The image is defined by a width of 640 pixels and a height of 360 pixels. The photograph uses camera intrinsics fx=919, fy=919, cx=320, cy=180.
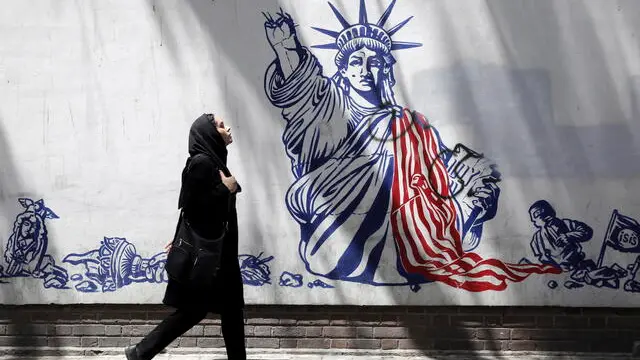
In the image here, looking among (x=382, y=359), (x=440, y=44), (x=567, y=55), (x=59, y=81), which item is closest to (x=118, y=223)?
(x=59, y=81)

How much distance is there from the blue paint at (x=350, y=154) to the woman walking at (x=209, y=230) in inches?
32.0

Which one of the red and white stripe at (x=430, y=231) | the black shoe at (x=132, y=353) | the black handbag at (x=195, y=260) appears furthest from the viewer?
the red and white stripe at (x=430, y=231)

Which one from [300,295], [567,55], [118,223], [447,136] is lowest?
[300,295]

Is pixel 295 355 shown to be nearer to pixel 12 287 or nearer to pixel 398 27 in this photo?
pixel 12 287

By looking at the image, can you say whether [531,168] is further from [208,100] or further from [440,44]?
[208,100]

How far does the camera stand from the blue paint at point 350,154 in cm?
604

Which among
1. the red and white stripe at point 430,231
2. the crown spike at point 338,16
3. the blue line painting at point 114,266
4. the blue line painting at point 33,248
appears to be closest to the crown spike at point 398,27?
the crown spike at point 338,16

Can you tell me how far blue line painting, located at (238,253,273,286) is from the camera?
614 cm

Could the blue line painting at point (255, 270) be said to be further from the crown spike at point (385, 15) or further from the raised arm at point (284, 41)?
the crown spike at point (385, 15)

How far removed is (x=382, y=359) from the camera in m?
6.14

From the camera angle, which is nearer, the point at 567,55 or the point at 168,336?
the point at 168,336

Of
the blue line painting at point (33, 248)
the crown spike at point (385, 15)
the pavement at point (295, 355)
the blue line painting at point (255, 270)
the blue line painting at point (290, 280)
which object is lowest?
the pavement at point (295, 355)

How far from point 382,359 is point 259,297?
921 mm

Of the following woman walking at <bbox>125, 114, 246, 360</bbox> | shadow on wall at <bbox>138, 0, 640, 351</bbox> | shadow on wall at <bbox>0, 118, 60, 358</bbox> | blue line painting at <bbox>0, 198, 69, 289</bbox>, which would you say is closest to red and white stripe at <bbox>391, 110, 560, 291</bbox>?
shadow on wall at <bbox>138, 0, 640, 351</bbox>
